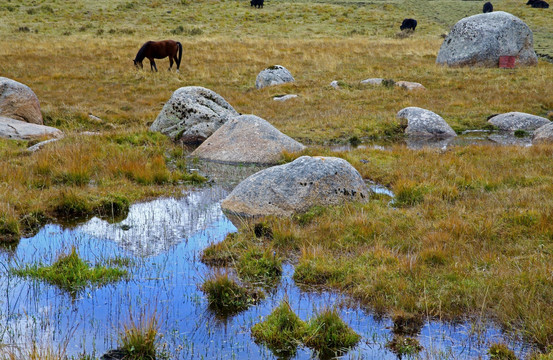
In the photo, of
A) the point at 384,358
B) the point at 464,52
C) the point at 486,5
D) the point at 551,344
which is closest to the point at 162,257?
the point at 384,358

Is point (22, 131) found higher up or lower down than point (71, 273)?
lower down

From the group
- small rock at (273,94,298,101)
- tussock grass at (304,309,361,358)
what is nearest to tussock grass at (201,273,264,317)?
tussock grass at (304,309,361,358)

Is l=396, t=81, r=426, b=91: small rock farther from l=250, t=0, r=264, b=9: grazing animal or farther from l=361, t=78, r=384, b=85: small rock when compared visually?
l=250, t=0, r=264, b=9: grazing animal

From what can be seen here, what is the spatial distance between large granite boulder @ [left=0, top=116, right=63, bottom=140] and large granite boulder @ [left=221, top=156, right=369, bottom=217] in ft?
23.5

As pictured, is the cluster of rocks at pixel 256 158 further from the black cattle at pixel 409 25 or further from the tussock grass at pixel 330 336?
the black cattle at pixel 409 25

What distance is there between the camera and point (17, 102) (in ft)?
47.4

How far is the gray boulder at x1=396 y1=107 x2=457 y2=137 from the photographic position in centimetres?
1535

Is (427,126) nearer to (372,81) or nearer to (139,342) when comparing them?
(372,81)

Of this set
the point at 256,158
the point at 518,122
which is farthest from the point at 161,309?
the point at 518,122

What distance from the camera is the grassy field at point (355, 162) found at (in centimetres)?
580

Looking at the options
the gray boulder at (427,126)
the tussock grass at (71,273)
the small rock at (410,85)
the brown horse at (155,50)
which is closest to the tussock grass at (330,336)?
the tussock grass at (71,273)

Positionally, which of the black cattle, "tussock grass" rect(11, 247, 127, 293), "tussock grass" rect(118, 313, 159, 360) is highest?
the black cattle

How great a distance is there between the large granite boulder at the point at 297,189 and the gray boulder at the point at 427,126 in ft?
24.1

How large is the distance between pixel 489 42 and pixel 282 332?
25148 mm
